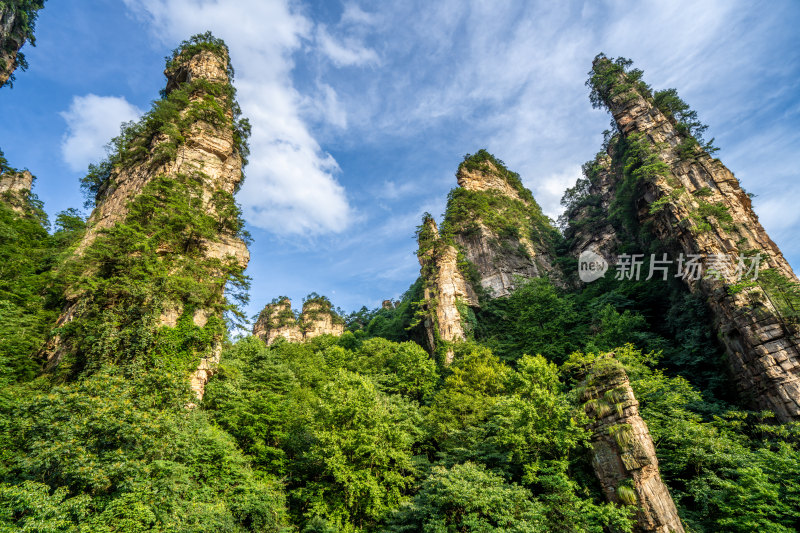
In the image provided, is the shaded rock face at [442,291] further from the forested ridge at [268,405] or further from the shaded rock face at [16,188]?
the shaded rock face at [16,188]

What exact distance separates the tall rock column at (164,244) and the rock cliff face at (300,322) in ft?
121

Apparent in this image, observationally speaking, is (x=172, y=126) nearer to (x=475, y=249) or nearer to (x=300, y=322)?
(x=475, y=249)

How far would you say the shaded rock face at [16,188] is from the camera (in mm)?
32000

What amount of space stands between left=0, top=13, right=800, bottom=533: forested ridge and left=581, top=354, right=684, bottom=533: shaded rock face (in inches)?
6.1

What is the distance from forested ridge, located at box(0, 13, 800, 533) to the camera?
10062mm

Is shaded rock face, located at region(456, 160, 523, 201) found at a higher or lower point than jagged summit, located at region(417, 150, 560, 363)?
higher

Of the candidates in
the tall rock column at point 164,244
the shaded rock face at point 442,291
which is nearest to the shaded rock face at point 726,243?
the shaded rock face at point 442,291

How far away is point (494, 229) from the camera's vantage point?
43000 mm

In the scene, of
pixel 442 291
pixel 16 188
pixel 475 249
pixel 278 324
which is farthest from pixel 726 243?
pixel 16 188

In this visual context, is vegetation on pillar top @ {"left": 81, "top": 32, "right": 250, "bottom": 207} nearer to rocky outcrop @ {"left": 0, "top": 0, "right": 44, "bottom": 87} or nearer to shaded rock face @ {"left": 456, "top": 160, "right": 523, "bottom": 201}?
rocky outcrop @ {"left": 0, "top": 0, "right": 44, "bottom": 87}

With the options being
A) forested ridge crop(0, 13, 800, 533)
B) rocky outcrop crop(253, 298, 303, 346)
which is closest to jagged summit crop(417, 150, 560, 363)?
forested ridge crop(0, 13, 800, 533)

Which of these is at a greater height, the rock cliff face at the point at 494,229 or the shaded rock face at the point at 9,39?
the shaded rock face at the point at 9,39

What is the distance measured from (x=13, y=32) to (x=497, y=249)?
47368 millimetres

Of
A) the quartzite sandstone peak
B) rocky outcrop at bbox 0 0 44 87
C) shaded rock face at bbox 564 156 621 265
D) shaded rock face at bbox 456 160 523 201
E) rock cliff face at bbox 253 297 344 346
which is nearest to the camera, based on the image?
rocky outcrop at bbox 0 0 44 87
